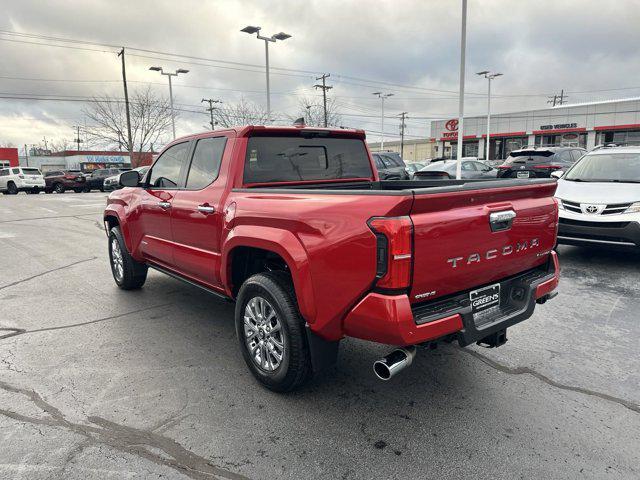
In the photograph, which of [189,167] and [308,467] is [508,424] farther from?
[189,167]

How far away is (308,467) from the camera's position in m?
2.52

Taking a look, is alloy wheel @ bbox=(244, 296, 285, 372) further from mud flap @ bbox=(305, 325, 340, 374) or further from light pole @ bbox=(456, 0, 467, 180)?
light pole @ bbox=(456, 0, 467, 180)

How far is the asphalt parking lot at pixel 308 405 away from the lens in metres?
2.55

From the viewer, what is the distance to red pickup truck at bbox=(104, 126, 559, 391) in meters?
2.51

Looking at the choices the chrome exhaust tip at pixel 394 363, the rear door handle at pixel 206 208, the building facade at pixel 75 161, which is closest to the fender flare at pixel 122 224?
the rear door handle at pixel 206 208

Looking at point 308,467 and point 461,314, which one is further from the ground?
point 461,314

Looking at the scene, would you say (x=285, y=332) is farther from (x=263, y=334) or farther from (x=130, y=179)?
(x=130, y=179)

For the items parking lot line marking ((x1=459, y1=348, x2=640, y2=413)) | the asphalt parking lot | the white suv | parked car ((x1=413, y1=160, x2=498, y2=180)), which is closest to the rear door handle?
the asphalt parking lot

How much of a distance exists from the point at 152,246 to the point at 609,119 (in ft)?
159

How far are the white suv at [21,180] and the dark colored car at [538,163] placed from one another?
87.7 ft

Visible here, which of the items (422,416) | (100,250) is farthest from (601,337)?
(100,250)

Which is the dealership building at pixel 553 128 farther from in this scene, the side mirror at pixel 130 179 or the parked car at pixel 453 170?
the side mirror at pixel 130 179

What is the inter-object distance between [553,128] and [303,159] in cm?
4911

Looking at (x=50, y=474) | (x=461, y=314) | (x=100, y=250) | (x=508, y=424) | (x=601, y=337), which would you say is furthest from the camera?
(x=100, y=250)
